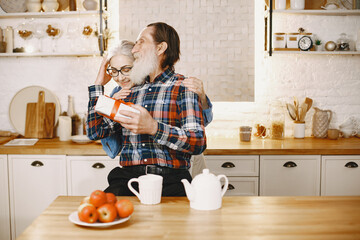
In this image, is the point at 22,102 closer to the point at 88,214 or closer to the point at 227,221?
the point at 88,214

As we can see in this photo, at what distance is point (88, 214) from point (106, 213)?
7cm

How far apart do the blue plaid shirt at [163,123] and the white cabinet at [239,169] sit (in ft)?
2.99

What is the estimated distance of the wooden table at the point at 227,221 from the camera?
1458 millimetres

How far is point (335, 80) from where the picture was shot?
149 inches

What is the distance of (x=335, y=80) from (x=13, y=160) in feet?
9.58

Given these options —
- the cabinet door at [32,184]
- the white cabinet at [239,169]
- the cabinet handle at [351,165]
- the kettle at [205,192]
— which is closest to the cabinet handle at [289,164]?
the white cabinet at [239,169]

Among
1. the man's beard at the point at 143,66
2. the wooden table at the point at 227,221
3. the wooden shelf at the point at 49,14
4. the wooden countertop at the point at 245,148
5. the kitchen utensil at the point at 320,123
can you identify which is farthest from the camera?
the kitchen utensil at the point at 320,123

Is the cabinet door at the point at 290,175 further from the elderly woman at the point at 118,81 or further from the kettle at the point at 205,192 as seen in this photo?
the kettle at the point at 205,192

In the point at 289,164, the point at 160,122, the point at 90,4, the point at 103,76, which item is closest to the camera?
the point at 160,122

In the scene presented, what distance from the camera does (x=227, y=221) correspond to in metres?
1.59

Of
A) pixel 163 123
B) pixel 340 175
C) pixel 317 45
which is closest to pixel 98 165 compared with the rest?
pixel 163 123

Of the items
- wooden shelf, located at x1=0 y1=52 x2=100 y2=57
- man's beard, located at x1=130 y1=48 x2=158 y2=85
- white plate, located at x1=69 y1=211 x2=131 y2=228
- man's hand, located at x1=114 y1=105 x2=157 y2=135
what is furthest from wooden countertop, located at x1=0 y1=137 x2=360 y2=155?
white plate, located at x1=69 y1=211 x2=131 y2=228

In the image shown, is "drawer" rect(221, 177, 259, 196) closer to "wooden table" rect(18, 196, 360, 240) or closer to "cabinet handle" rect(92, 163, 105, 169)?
"cabinet handle" rect(92, 163, 105, 169)

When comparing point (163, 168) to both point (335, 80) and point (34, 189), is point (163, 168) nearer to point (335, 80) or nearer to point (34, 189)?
point (34, 189)
